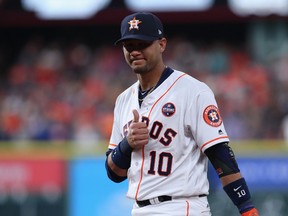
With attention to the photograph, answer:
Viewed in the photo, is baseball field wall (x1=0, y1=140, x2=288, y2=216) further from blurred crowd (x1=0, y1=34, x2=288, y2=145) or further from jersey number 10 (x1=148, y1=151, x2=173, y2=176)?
jersey number 10 (x1=148, y1=151, x2=173, y2=176)

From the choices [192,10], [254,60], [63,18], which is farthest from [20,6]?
[254,60]

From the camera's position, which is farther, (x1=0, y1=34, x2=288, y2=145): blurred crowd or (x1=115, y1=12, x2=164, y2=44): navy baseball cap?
(x1=0, y1=34, x2=288, y2=145): blurred crowd

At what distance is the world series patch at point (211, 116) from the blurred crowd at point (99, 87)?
587 cm

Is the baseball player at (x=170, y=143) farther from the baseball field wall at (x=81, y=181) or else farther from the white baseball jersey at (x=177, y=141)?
the baseball field wall at (x=81, y=181)

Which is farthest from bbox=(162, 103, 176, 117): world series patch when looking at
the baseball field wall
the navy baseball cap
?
the baseball field wall

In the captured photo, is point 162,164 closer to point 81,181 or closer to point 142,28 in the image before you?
point 142,28

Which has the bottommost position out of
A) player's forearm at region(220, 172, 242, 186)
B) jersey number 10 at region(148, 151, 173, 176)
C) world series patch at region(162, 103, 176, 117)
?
player's forearm at region(220, 172, 242, 186)

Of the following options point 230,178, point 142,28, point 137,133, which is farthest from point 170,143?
point 142,28

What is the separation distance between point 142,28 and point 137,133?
52cm

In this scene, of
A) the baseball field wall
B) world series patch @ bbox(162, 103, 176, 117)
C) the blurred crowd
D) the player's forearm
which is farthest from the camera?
the blurred crowd

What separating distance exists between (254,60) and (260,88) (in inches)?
88.6

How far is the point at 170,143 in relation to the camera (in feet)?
12.8

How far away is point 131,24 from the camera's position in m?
3.98

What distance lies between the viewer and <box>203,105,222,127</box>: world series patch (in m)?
3.86
